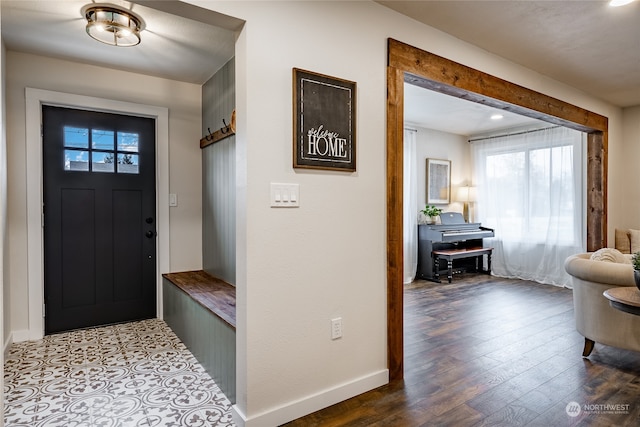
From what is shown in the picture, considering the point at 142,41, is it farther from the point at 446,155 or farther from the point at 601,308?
the point at 446,155

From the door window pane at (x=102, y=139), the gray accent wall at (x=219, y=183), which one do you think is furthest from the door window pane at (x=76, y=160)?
the gray accent wall at (x=219, y=183)

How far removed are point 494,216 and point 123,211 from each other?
5555mm

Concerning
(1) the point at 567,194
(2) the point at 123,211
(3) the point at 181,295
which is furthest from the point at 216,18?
(1) the point at 567,194

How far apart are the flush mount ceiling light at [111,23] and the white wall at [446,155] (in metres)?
4.17

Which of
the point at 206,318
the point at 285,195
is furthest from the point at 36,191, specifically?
the point at 285,195

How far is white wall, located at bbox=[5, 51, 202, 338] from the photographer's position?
3061 millimetres

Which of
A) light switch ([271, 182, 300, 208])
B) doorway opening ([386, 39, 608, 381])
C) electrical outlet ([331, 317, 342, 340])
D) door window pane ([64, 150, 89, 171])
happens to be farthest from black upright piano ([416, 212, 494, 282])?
door window pane ([64, 150, 89, 171])

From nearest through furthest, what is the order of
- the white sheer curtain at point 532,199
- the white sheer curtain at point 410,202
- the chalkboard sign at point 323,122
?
the chalkboard sign at point 323,122 → the white sheer curtain at point 532,199 → the white sheer curtain at point 410,202

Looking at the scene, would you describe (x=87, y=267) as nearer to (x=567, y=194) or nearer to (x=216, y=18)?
(x=216, y=18)

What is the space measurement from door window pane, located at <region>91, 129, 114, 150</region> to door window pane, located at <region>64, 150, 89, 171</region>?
0.38 feet

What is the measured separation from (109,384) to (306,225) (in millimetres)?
1715

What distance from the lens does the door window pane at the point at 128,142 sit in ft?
11.7

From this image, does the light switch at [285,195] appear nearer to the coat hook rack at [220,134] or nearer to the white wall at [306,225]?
the white wall at [306,225]

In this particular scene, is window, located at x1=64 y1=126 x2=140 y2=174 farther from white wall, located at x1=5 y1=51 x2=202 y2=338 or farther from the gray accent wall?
the gray accent wall
